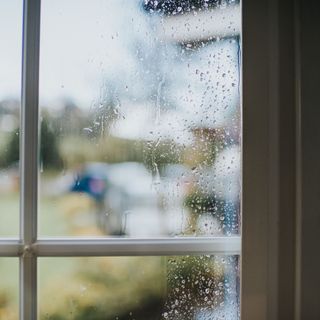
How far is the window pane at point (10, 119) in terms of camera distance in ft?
2.25

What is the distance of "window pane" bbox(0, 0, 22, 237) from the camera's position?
2.25 feet

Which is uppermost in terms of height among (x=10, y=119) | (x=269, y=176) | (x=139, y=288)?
(x=10, y=119)

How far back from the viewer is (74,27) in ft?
2.29

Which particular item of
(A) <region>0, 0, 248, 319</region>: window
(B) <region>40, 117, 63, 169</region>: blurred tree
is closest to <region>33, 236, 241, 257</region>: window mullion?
(A) <region>0, 0, 248, 319</region>: window

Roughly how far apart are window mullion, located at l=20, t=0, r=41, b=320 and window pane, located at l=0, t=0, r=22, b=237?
0.05 feet

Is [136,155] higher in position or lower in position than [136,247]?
higher

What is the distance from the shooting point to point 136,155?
27.6 inches

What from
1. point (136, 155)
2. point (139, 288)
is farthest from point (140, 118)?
point (139, 288)

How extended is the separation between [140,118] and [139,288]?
0.35 meters

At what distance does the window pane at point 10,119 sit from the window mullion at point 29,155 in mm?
15

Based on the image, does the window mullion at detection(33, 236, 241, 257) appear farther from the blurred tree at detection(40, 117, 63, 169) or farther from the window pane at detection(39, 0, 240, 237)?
the blurred tree at detection(40, 117, 63, 169)

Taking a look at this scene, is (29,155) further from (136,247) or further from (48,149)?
(136,247)

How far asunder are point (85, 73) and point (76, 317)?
0.50 metres

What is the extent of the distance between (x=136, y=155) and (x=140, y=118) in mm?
77
